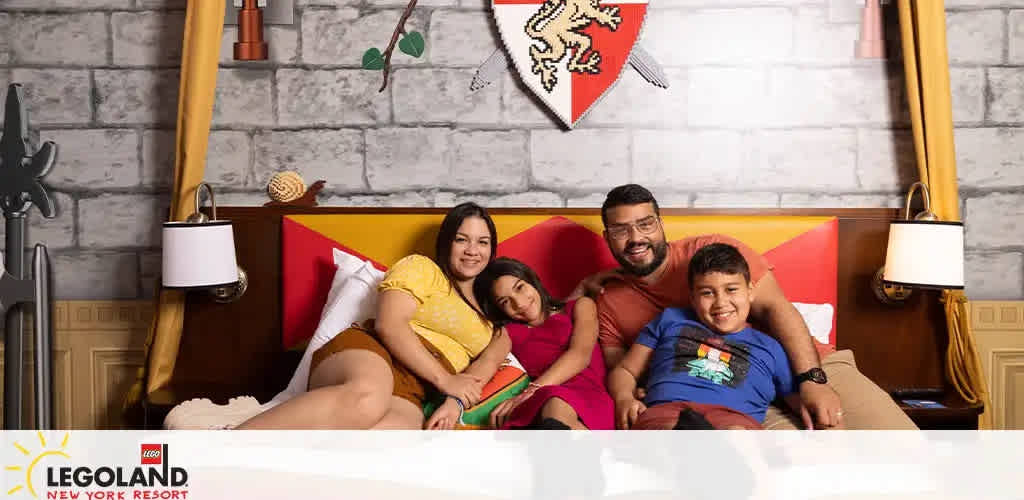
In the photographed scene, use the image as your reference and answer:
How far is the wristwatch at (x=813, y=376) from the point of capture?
2.24 m

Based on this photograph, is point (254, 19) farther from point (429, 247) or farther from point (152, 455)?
point (152, 455)

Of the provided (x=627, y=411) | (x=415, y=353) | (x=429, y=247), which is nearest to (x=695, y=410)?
(x=627, y=411)

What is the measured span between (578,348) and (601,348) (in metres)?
0.18

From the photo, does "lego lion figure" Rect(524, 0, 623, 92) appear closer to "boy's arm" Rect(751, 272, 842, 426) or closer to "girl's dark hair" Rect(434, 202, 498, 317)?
"girl's dark hair" Rect(434, 202, 498, 317)

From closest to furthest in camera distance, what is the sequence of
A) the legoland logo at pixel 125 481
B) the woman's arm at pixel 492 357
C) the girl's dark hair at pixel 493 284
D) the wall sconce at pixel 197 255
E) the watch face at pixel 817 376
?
the legoland logo at pixel 125 481
the watch face at pixel 817 376
the woman's arm at pixel 492 357
the girl's dark hair at pixel 493 284
the wall sconce at pixel 197 255

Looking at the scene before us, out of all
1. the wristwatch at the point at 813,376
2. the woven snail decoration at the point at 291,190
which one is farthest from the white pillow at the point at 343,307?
the wristwatch at the point at 813,376

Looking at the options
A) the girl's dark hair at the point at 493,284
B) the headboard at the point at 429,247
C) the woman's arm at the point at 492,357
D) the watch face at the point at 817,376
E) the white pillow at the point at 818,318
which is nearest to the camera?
the watch face at the point at 817,376

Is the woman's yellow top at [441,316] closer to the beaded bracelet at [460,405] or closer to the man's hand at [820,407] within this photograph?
the beaded bracelet at [460,405]

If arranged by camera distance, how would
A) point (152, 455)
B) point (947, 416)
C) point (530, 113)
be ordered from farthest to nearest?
point (530, 113) < point (947, 416) < point (152, 455)

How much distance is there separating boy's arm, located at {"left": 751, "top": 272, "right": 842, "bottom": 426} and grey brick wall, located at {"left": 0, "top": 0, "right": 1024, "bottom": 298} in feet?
2.15

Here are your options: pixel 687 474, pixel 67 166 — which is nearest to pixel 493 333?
pixel 687 474

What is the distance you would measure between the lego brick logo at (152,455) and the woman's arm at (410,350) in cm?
65

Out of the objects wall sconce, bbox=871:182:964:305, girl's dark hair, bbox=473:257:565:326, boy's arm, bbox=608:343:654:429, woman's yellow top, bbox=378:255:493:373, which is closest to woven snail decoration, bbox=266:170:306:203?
woman's yellow top, bbox=378:255:493:373

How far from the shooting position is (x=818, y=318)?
108 inches
